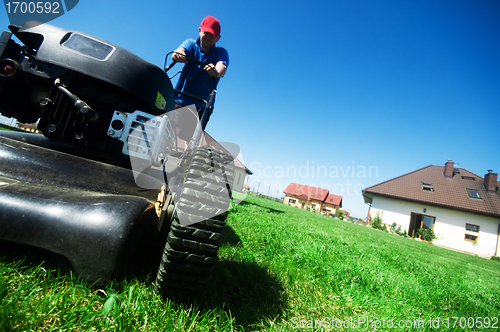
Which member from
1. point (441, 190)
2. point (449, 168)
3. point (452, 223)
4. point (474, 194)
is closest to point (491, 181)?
point (474, 194)

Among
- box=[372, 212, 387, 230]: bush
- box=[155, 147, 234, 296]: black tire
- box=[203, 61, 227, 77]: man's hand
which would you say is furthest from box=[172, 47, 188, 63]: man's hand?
box=[372, 212, 387, 230]: bush

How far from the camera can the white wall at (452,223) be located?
1955 centimetres

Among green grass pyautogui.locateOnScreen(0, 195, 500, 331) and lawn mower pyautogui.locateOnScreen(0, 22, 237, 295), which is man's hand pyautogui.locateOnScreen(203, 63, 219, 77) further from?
green grass pyautogui.locateOnScreen(0, 195, 500, 331)

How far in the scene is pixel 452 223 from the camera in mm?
20875

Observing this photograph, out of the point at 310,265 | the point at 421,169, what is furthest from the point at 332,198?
the point at 310,265

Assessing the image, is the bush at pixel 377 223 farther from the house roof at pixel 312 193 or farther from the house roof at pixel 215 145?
the house roof at pixel 312 193

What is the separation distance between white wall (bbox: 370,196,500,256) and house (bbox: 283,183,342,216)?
92.4ft

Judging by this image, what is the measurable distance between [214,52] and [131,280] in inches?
94.8

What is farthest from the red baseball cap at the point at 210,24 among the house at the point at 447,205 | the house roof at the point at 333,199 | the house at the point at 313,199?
the house roof at the point at 333,199

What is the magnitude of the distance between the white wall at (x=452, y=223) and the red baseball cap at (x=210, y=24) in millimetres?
24253

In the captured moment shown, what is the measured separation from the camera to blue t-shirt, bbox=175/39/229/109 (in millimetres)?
2719

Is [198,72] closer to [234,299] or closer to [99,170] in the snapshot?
[99,170]

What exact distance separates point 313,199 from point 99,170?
5350 cm

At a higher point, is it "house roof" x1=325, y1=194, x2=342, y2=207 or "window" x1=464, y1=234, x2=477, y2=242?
"house roof" x1=325, y1=194, x2=342, y2=207
